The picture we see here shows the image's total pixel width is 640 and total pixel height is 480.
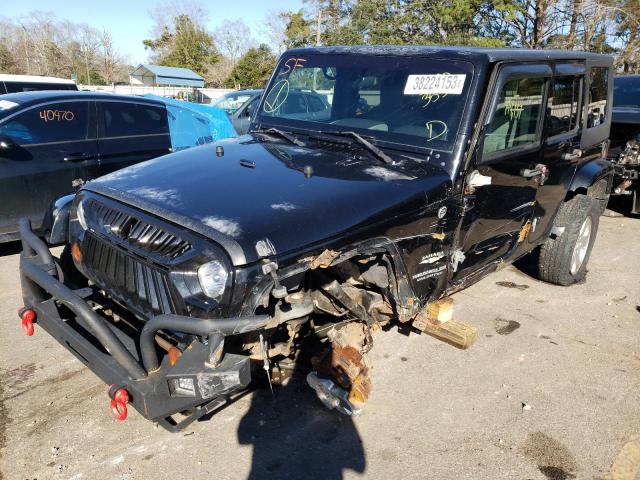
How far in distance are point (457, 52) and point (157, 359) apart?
8.54 feet

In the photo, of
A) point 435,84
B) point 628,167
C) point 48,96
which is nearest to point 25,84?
point 48,96

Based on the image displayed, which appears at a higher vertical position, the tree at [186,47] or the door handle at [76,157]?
the tree at [186,47]

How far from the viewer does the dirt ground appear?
273 cm

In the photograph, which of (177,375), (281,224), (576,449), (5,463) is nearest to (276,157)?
(281,224)

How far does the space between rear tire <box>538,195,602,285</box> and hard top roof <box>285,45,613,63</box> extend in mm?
1335

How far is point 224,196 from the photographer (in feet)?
8.86

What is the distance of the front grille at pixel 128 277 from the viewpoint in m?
2.50

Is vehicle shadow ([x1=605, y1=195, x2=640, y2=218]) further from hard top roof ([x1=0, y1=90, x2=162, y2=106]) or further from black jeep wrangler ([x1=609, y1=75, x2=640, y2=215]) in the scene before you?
hard top roof ([x1=0, y1=90, x2=162, y2=106])

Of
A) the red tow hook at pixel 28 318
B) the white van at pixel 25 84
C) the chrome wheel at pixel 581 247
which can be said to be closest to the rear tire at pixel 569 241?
the chrome wheel at pixel 581 247

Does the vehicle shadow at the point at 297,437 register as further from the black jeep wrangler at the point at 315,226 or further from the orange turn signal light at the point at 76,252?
the orange turn signal light at the point at 76,252

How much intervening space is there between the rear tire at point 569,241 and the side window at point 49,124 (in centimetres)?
505

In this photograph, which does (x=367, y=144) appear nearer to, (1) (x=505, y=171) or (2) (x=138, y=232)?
(1) (x=505, y=171)

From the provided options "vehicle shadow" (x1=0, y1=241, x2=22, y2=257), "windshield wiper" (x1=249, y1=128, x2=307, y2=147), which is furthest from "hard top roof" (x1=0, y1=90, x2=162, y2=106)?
"windshield wiper" (x1=249, y1=128, x2=307, y2=147)

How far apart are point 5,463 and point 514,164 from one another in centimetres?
352
